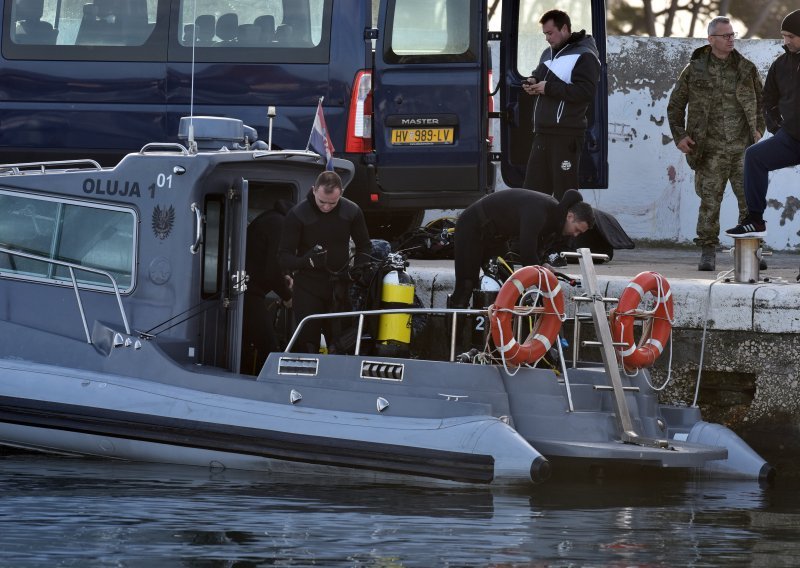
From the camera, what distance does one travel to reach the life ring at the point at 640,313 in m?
10.2

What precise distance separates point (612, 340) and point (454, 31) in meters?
3.59

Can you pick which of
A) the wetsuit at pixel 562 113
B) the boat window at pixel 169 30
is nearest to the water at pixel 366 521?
the wetsuit at pixel 562 113

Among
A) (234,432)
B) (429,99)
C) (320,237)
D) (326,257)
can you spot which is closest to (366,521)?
(234,432)

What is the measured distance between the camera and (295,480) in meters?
9.87

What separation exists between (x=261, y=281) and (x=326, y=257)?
708 mm

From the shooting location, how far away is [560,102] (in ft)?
41.0

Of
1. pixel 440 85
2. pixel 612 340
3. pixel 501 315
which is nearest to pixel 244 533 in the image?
pixel 501 315

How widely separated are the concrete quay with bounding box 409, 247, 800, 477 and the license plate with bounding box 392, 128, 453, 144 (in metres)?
2.15

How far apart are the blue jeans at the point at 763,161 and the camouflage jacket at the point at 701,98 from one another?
1135 mm

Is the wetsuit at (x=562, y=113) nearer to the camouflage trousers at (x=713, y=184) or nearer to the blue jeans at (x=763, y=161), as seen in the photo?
the camouflage trousers at (x=713, y=184)

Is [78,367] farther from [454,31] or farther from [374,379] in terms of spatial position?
[454,31]

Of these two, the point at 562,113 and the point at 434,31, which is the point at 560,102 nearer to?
the point at 562,113

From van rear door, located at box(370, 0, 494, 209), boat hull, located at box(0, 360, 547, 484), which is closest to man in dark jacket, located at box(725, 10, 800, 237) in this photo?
van rear door, located at box(370, 0, 494, 209)

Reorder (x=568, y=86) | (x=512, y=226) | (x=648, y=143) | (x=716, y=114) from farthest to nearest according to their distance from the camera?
(x=648, y=143) < (x=716, y=114) < (x=568, y=86) < (x=512, y=226)
